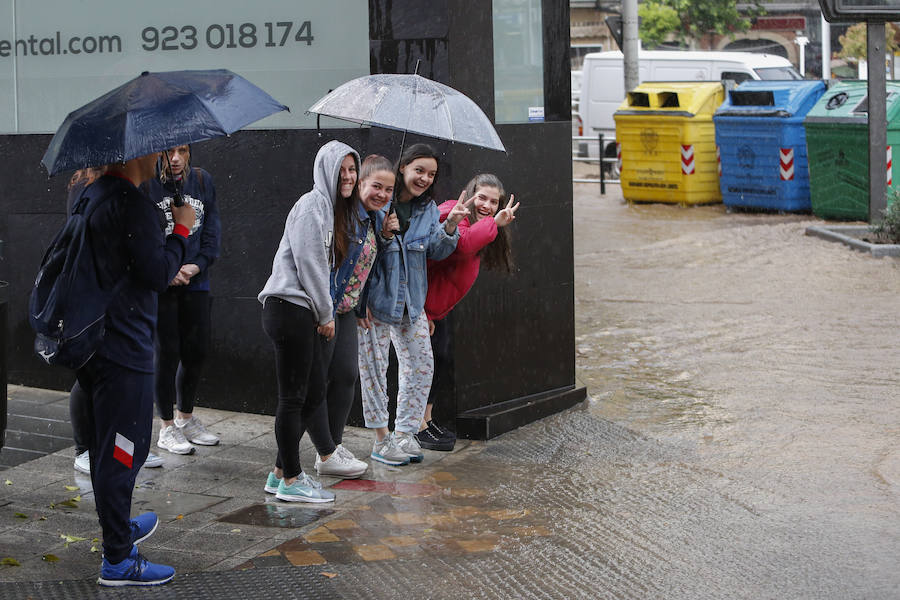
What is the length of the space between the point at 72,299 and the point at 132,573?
1.01 meters

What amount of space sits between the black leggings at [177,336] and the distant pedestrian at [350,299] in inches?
34.1

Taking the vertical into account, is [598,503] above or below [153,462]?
below

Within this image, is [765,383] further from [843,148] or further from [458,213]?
[843,148]

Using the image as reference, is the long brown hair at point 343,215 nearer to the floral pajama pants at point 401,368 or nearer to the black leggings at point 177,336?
the floral pajama pants at point 401,368

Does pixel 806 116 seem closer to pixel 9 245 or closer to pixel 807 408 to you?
pixel 807 408

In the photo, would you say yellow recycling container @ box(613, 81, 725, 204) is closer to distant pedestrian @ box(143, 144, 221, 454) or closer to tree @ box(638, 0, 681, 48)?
distant pedestrian @ box(143, 144, 221, 454)

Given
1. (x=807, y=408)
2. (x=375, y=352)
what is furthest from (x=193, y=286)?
(x=807, y=408)

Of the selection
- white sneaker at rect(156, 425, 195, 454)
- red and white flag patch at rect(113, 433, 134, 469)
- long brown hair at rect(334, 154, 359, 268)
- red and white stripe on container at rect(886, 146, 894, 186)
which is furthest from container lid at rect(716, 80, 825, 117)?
red and white flag patch at rect(113, 433, 134, 469)

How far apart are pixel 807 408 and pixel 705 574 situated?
9.42 ft

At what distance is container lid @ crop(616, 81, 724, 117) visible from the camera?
18531 millimetres

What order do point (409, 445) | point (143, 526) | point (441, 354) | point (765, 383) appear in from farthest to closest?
point (765, 383) < point (441, 354) < point (409, 445) < point (143, 526)

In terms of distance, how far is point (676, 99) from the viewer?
18844mm

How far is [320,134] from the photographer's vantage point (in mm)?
7105

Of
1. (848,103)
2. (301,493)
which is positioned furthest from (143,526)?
(848,103)
